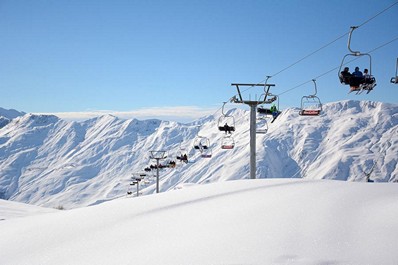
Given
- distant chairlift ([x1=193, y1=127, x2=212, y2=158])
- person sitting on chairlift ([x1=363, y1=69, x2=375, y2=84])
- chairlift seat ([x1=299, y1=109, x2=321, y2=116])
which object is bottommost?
distant chairlift ([x1=193, y1=127, x2=212, y2=158])

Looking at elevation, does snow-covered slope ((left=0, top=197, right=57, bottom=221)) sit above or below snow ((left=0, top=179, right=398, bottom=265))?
below

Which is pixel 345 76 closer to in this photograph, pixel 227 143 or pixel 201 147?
pixel 227 143

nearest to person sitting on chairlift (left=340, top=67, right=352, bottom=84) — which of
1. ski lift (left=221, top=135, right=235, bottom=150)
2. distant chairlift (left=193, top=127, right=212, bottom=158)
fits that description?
ski lift (left=221, top=135, right=235, bottom=150)

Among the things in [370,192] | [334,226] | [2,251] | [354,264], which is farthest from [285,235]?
[2,251]

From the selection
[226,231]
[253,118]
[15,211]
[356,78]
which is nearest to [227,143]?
[253,118]

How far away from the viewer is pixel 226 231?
4.99 meters

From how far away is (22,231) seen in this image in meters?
6.04

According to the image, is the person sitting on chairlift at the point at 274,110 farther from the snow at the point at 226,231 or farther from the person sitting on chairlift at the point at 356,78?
the snow at the point at 226,231

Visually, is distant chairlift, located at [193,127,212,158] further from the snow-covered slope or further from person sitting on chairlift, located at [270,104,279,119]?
the snow-covered slope

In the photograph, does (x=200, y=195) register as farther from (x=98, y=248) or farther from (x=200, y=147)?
(x=200, y=147)

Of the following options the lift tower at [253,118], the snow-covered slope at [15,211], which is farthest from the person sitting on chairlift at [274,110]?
the snow-covered slope at [15,211]

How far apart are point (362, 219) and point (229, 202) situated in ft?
7.73

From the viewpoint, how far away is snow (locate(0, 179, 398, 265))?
4141mm

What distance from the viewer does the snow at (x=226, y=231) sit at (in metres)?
4.14
